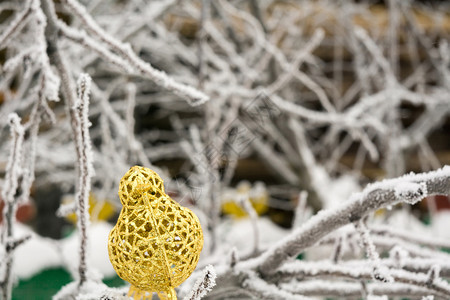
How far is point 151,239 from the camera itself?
49cm

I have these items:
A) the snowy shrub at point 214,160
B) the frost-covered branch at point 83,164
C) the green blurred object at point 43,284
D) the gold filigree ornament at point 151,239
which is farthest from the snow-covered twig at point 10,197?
the green blurred object at point 43,284

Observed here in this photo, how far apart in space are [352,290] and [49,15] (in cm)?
61

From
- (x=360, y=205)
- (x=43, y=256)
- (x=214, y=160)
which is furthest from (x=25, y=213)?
(x=360, y=205)

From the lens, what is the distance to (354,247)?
3.06 ft

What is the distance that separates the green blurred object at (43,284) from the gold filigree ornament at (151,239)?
149 centimetres

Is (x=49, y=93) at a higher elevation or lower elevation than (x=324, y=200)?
lower

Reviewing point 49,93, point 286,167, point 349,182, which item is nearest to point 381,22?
point 349,182

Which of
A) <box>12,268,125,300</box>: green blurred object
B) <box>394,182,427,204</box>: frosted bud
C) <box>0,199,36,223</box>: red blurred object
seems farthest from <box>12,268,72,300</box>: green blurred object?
<box>394,182,427,204</box>: frosted bud

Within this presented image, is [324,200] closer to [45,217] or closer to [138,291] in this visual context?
[138,291]

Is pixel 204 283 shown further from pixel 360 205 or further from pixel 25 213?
pixel 25 213

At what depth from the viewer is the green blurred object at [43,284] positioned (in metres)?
1.98

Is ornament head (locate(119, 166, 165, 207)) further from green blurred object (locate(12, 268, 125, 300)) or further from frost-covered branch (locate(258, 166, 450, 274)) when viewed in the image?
green blurred object (locate(12, 268, 125, 300))

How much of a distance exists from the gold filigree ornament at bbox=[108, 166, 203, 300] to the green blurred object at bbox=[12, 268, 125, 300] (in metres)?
1.49

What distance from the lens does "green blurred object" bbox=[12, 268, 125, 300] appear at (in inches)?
78.0
